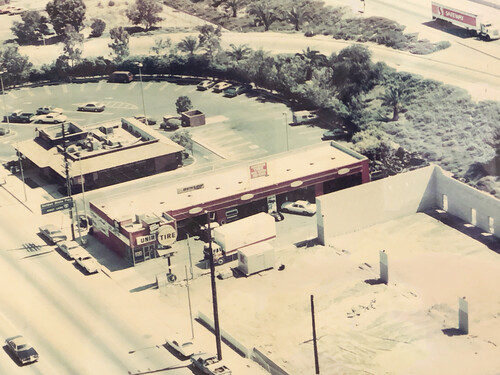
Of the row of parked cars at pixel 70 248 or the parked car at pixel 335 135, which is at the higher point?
the parked car at pixel 335 135

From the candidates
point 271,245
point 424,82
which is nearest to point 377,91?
point 424,82

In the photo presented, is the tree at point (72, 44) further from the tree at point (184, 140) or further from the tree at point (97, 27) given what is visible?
the tree at point (184, 140)

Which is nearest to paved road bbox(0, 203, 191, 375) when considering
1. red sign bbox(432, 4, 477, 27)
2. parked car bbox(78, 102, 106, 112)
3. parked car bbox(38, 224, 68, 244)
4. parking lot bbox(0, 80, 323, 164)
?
parked car bbox(38, 224, 68, 244)

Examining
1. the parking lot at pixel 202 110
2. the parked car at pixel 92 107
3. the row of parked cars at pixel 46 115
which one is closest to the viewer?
the parking lot at pixel 202 110

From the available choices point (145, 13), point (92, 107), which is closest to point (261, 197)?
point (92, 107)

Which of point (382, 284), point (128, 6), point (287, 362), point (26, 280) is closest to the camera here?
point (287, 362)

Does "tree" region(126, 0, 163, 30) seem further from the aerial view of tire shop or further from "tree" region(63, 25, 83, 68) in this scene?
"tree" region(63, 25, 83, 68)

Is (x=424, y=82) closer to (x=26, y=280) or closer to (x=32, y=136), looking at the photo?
(x=32, y=136)

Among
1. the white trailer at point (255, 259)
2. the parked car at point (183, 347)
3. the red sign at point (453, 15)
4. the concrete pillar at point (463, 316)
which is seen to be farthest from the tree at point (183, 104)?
the concrete pillar at point (463, 316)
